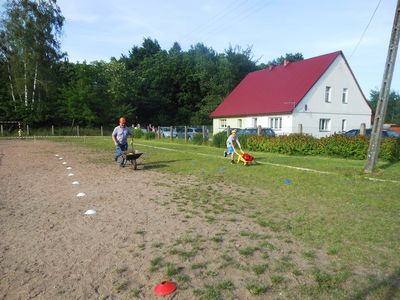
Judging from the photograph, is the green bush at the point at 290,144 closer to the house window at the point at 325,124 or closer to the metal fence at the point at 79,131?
the house window at the point at 325,124

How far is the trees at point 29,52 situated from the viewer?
126ft

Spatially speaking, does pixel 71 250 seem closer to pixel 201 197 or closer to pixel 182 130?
pixel 201 197

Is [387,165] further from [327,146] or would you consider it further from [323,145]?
[323,145]

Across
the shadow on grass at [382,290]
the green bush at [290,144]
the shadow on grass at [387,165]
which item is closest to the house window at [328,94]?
the green bush at [290,144]

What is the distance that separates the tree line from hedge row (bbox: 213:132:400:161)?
30.3 m

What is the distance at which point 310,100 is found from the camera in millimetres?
30500

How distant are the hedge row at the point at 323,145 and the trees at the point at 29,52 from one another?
29370mm

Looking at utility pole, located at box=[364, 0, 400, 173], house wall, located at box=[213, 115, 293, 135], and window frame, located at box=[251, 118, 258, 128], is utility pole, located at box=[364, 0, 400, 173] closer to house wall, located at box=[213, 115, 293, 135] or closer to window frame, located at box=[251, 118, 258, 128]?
house wall, located at box=[213, 115, 293, 135]

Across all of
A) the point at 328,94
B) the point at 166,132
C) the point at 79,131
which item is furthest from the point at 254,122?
the point at 79,131

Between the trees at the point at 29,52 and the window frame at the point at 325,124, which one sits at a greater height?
the trees at the point at 29,52

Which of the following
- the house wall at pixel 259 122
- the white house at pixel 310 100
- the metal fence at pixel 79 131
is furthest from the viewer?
the metal fence at pixel 79 131

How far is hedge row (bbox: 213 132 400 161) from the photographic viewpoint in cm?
1530

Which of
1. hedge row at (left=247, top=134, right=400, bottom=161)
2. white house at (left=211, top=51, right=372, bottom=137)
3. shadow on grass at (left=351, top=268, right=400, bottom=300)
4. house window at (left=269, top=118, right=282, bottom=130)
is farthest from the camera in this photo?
house window at (left=269, top=118, right=282, bottom=130)

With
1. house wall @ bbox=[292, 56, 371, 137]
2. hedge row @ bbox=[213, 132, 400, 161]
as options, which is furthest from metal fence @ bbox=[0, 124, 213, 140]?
hedge row @ bbox=[213, 132, 400, 161]
